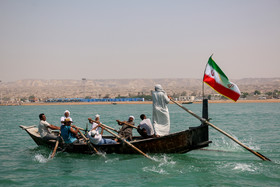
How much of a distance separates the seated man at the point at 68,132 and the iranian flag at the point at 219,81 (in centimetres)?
619

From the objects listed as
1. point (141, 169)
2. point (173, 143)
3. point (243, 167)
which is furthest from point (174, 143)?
point (243, 167)

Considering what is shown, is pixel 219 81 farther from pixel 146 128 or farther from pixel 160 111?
pixel 146 128

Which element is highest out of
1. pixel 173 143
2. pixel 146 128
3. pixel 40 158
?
pixel 146 128

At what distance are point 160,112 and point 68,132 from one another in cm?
439

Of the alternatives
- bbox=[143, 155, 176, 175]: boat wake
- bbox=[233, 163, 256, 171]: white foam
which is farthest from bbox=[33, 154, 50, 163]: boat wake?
bbox=[233, 163, 256, 171]: white foam

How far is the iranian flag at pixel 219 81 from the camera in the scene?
12.6 metres

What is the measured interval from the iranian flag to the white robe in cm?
194

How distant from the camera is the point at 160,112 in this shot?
12945 mm

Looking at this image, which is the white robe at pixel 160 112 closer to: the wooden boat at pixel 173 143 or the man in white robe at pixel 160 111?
the man in white robe at pixel 160 111

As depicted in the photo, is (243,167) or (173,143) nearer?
(243,167)

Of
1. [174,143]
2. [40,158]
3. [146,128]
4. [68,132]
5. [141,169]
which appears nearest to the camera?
[141,169]

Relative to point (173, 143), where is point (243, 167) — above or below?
below

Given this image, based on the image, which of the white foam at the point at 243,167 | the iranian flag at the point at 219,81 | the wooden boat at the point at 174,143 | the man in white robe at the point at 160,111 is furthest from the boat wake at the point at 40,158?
the white foam at the point at 243,167

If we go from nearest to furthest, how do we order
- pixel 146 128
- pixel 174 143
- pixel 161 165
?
pixel 161 165 < pixel 174 143 < pixel 146 128
